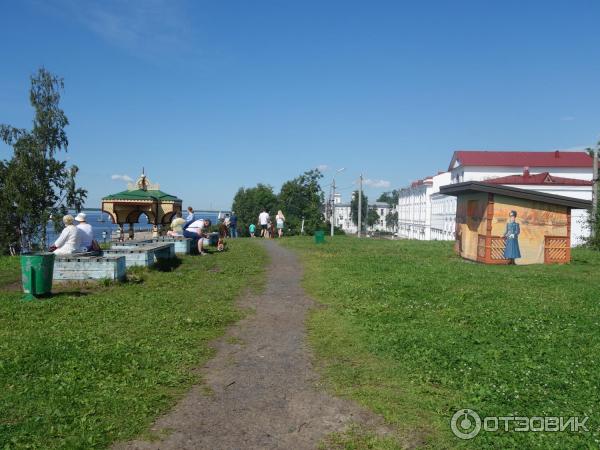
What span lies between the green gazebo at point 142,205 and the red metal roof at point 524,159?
51.9 meters

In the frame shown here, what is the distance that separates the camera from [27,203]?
34.2 metres

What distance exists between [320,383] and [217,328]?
2.92m

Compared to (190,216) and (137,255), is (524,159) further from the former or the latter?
(137,255)

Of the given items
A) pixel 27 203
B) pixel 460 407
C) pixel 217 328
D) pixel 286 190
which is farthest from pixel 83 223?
pixel 286 190

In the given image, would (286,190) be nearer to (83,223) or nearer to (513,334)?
(83,223)

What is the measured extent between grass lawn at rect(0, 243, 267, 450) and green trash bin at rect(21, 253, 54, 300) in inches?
12.8

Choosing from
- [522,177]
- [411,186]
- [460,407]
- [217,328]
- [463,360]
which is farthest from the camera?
[411,186]

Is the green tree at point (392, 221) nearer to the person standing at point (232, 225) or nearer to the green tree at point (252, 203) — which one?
the green tree at point (252, 203)

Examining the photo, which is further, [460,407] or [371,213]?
[371,213]

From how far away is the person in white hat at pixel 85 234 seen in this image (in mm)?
12498

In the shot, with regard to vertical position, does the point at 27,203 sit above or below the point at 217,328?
above

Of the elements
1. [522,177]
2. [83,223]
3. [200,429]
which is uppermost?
[522,177]

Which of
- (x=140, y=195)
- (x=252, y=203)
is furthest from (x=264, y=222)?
(x=252, y=203)

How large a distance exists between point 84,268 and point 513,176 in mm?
55841
